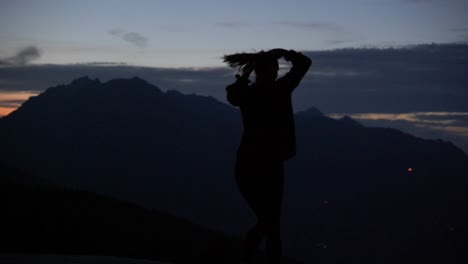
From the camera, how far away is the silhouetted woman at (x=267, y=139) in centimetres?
557

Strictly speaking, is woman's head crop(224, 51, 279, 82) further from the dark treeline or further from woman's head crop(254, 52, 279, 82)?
the dark treeline

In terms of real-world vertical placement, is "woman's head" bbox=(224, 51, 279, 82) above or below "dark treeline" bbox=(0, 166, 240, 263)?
above

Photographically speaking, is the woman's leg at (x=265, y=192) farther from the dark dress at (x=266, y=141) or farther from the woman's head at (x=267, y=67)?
the woman's head at (x=267, y=67)

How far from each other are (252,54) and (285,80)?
473mm

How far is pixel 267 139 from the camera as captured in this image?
560 cm

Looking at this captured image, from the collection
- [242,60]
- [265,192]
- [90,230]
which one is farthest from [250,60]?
[90,230]

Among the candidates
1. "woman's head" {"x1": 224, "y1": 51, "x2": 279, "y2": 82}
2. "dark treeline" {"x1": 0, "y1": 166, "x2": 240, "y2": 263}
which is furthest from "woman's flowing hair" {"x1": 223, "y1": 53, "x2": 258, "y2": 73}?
"dark treeline" {"x1": 0, "y1": 166, "x2": 240, "y2": 263}

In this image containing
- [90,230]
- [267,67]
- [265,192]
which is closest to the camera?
[265,192]

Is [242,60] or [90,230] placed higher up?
[242,60]

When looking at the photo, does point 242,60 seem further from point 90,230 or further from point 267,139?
point 90,230

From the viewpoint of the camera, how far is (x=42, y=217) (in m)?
14.4

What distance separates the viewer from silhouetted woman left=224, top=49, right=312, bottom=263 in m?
5.57

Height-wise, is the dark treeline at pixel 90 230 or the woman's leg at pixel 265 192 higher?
the woman's leg at pixel 265 192

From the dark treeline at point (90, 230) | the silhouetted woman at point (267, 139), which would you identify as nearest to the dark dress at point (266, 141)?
the silhouetted woman at point (267, 139)
